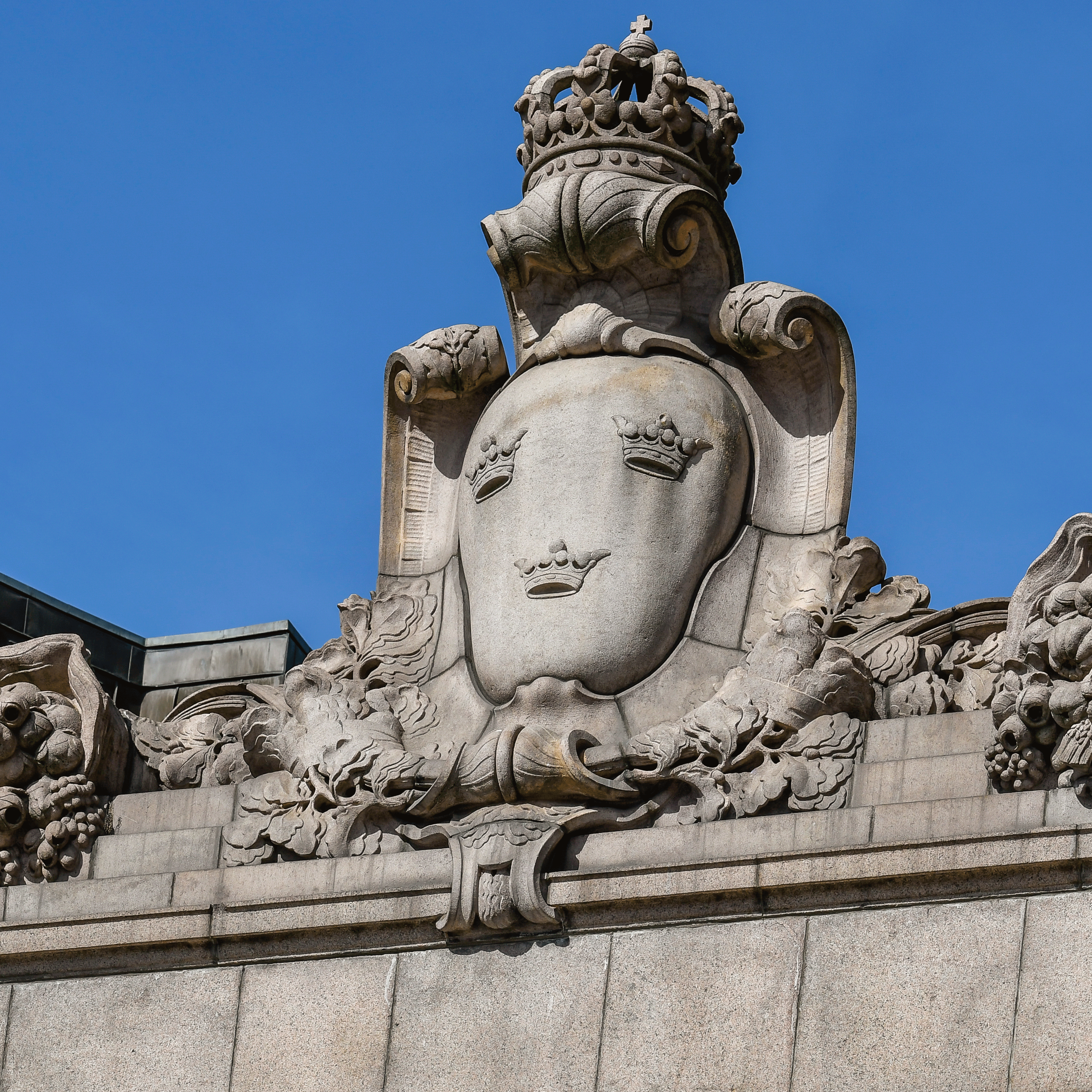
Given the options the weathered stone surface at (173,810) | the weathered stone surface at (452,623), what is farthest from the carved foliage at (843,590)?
the weathered stone surface at (173,810)

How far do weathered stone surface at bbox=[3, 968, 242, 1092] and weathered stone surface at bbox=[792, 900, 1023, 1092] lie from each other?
2970 millimetres

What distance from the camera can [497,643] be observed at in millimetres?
13477

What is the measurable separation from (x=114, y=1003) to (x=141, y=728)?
6.21 feet

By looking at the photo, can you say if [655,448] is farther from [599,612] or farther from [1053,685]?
[1053,685]

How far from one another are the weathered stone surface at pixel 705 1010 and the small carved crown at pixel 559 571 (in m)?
2.02

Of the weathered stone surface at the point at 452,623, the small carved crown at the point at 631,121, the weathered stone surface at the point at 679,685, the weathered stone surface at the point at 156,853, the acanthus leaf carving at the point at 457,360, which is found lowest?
the weathered stone surface at the point at 156,853

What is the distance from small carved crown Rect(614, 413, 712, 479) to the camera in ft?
44.6

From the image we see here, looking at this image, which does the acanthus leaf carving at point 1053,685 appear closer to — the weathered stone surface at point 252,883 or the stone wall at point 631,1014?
the stone wall at point 631,1014

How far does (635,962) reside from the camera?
1212 centimetres

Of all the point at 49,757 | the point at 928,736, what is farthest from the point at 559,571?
the point at 49,757

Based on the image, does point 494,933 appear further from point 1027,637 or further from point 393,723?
point 1027,637

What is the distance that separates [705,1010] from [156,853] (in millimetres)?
3293

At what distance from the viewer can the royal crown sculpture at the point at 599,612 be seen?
41.2ft

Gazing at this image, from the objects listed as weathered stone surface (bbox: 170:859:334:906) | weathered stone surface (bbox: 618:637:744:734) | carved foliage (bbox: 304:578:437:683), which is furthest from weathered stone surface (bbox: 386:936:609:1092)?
carved foliage (bbox: 304:578:437:683)
